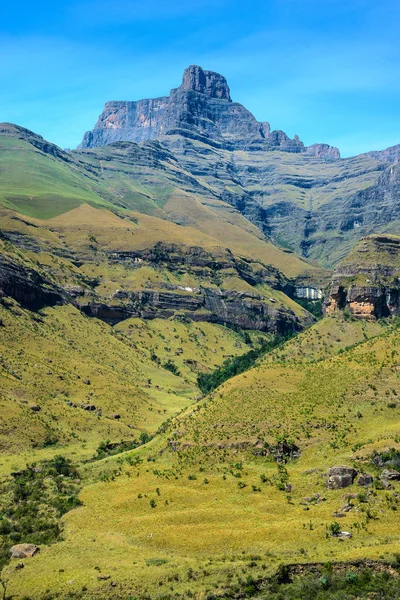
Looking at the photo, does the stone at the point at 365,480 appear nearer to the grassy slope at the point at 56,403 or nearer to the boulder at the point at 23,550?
the boulder at the point at 23,550

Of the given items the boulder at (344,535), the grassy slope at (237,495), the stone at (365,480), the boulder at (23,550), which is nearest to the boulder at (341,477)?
the stone at (365,480)

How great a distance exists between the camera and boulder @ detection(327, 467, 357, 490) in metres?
83.8

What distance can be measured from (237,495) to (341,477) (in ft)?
47.0

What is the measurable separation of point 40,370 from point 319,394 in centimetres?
8894

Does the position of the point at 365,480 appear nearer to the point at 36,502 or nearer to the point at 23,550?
the point at 23,550

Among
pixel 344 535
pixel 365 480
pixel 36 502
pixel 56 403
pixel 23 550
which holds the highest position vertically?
pixel 56 403

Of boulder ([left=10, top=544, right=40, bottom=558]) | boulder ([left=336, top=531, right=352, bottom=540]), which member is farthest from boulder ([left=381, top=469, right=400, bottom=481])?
boulder ([left=10, top=544, right=40, bottom=558])

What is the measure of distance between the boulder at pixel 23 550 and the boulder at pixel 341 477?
1488 inches

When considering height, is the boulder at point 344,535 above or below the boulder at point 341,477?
below

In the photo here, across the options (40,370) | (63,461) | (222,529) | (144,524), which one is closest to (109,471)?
(63,461)

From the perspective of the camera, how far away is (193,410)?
4936 inches

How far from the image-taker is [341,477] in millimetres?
84000

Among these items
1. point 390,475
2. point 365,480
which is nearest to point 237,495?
point 365,480

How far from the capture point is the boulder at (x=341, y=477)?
8381 cm
